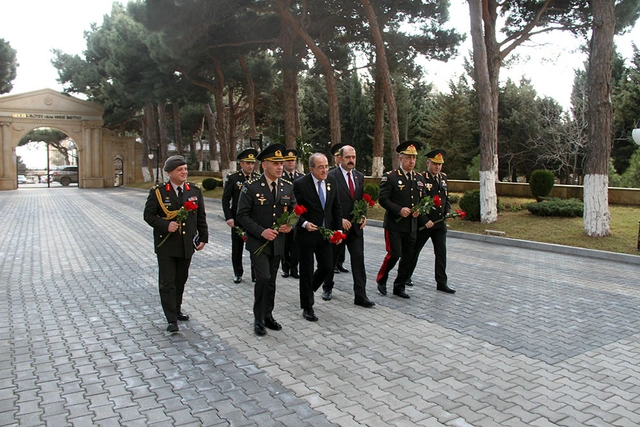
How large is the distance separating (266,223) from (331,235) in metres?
0.73

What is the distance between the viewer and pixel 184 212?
549 centimetres

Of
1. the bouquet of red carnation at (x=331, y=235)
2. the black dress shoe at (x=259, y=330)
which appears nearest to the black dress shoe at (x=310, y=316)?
the black dress shoe at (x=259, y=330)

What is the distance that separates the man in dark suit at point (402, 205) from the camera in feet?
23.2

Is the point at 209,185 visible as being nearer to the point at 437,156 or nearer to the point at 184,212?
the point at 437,156

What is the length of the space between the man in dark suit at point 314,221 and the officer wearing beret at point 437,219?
1.45 m

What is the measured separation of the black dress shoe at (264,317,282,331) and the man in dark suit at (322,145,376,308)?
46.7 inches

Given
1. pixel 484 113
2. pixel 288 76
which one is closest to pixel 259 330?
pixel 484 113

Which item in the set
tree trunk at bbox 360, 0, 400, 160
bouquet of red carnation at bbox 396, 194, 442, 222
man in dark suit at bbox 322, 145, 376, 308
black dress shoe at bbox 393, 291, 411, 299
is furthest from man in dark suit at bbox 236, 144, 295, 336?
tree trunk at bbox 360, 0, 400, 160

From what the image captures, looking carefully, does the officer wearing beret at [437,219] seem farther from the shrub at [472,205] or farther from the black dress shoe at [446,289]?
the shrub at [472,205]

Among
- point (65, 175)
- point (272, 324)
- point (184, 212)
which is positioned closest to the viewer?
point (184, 212)

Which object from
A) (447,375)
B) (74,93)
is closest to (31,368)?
(447,375)

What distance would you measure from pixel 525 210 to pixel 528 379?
42.4 ft

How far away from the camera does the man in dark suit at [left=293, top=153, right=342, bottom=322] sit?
6.11m

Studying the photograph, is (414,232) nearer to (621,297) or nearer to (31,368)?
(621,297)
